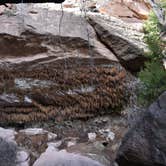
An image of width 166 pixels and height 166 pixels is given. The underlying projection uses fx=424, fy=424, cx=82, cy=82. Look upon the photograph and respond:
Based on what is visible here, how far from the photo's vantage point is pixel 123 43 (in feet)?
20.6

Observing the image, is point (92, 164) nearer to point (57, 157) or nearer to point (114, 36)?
point (57, 157)

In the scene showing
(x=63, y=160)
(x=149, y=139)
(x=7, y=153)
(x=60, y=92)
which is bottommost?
(x=7, y=153)

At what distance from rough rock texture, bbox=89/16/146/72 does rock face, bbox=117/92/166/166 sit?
6.62ft

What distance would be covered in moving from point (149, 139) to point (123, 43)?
7.63 ft

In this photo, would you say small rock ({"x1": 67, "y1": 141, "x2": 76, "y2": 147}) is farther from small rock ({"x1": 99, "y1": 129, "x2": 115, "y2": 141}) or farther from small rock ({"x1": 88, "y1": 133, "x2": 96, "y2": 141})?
small rock ({"x1": 99, "y1": 129, "x2": 115, "y2": 141})

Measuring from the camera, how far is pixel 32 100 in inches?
243

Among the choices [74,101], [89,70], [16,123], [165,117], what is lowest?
[16,123]

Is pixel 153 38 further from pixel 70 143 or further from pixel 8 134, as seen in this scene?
pixel 8 134

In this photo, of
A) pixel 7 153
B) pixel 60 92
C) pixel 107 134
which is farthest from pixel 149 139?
pixel 60 92

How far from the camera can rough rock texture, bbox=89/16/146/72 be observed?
20.5 ft

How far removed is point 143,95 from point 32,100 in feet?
5.79

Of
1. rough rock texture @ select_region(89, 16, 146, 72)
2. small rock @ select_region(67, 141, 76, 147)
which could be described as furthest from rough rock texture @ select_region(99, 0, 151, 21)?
small rock @ select_region(67, 141, 76, 147)

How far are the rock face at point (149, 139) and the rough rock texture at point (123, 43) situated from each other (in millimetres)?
2019

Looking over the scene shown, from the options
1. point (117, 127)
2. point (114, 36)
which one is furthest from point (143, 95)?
point (114, 36)
